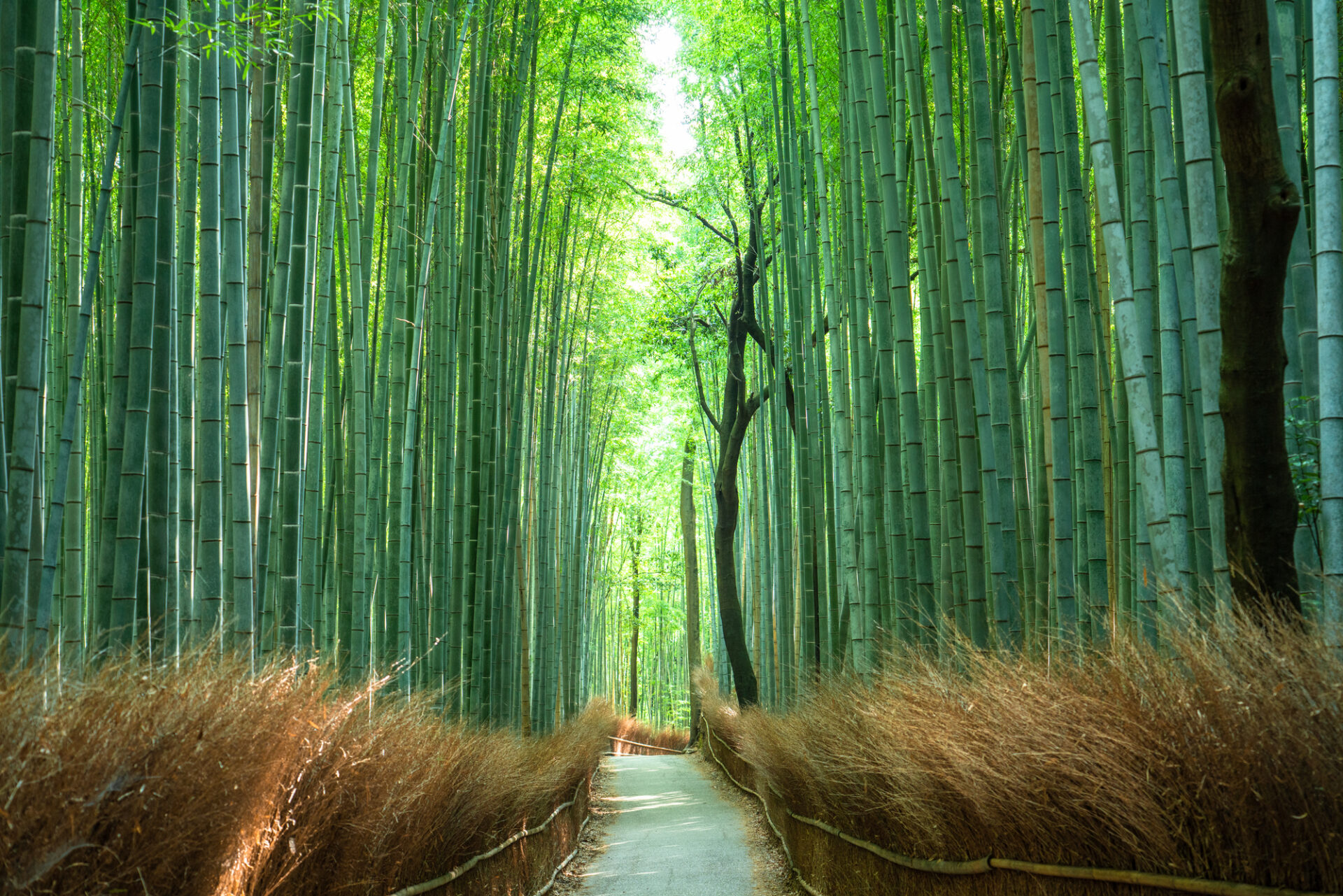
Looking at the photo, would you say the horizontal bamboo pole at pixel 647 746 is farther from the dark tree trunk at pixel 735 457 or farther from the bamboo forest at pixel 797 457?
the bamboo forest at pixel 797 457

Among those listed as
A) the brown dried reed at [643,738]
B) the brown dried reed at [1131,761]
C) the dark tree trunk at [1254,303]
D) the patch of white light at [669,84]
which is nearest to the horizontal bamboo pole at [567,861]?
the brown dried reed at [1131,761]

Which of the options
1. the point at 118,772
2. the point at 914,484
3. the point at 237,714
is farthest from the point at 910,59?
the point at 118,772

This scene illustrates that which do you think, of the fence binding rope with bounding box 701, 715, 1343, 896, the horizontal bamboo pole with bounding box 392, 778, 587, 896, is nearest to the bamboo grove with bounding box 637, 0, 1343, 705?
the fence binding rope with bounding box 701, 715, 1343, 896

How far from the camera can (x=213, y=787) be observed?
1.64 metres

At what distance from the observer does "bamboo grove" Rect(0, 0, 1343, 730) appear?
2.49 meters

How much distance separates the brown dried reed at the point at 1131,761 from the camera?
1.55 meters

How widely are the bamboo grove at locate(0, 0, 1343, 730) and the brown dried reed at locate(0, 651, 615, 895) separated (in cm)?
34

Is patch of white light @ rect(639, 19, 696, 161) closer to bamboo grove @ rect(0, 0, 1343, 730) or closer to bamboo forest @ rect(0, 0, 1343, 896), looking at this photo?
bamboo grove @ rect(0, 0, 1343, 730)

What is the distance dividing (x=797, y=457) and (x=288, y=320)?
4.14 metres

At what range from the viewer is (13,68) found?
2.54 meters

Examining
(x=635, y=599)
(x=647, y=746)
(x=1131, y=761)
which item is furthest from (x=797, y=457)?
(x=635, y=599)

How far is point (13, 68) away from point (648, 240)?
7537mm

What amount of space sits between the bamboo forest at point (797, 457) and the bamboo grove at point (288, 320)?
0.07 ft

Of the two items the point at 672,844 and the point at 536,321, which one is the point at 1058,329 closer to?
the point at 672,844
